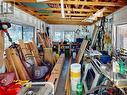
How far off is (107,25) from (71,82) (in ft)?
10.9

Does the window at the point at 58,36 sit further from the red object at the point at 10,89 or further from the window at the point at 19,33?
the red object at the point at 10,89

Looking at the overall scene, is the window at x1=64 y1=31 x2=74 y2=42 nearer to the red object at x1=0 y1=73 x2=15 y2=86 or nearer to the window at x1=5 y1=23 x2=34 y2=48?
the window at x1=5 y1=23 x2=34 y2=48

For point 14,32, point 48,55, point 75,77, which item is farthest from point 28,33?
point 75,77

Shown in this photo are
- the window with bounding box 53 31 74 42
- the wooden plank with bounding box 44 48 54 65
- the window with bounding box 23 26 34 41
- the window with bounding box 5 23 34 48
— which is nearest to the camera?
the window with bounding box 5 23 34 48

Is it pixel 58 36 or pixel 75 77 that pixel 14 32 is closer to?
pixel 75 77

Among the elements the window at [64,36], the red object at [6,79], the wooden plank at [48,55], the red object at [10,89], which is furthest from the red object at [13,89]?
the window at [64,36]

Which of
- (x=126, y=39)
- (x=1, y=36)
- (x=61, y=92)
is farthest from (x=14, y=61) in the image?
(x=126, y=39)

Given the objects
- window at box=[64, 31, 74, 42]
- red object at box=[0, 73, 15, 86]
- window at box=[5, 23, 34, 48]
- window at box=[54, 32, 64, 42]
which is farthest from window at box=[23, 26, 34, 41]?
window at box=[64, 31, 74, 42]

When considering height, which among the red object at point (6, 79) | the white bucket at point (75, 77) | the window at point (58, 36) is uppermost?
the window at point (58, 36)

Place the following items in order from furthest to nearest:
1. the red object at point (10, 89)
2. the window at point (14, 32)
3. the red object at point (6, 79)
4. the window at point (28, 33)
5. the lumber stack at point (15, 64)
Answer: the window at point (28, 33), the window at point (14, 32), the lumber stack at point (15, 64), the red object at point (6, 79), the red object at point (10, 89)

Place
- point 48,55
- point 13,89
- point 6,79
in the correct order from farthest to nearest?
point 48,55 < point 6,79 < point 13,89

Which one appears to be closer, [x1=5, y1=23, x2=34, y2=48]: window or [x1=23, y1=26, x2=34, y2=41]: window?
[x1=5, y1=23, x2=34, y2=48]: window

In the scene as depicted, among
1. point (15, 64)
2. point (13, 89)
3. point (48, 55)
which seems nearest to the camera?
point (13, 89)

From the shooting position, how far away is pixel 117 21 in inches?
259
